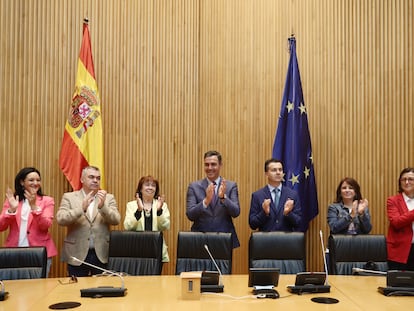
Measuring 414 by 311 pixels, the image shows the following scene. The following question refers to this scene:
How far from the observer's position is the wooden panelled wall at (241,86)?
17.2ft

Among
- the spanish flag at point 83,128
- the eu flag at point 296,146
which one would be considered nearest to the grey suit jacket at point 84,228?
the spanish flag at point 83,128

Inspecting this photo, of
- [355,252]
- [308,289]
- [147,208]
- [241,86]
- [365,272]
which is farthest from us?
[241,86]

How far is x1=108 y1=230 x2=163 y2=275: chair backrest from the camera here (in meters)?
3.61

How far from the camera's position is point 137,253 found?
363 centimetres

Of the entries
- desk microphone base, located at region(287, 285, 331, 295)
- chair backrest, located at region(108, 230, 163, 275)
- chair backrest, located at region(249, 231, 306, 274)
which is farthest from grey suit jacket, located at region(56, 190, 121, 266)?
desk microphone base, located at region(287, 285, 331, 295)

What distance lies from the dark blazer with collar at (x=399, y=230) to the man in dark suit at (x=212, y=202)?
147 centimetres

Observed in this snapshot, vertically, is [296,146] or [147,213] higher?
[296,146]

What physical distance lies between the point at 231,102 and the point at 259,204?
60.8 inches

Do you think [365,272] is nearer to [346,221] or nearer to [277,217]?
[346,221]

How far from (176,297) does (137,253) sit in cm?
100

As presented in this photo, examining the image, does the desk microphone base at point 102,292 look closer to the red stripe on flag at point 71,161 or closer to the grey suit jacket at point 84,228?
the grey suit jacket at point 84,228

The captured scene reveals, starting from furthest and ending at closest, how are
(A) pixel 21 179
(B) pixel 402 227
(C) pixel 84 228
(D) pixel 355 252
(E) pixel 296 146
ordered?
(E) pixel 296 146 → (B) pixel 402 227 → (A) pixel 21 179 → (C) pixel 84 228 → (D) pixel 355 252

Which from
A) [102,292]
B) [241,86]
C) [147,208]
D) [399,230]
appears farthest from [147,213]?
[399,230]

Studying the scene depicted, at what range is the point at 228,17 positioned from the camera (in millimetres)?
5480
